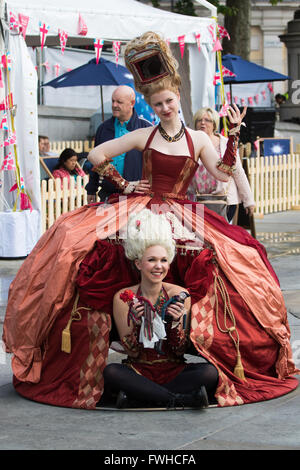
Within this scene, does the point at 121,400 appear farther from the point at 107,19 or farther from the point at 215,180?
the point at 107,19

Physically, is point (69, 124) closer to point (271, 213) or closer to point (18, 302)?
point (271, 213)

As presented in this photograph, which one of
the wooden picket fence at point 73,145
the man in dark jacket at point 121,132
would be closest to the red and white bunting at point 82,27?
the man in dark jacket at point 121,132

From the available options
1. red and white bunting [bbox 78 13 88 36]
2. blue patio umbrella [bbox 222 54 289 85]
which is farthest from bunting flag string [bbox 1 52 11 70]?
blue patio umbrella [bbox 222 54 289 85]

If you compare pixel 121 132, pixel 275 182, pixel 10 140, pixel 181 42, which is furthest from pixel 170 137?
pixel 275 182

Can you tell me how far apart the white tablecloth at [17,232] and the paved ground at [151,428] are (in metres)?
5.26

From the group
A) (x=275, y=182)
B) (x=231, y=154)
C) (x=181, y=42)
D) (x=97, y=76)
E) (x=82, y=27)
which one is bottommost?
(x=275, y=182)

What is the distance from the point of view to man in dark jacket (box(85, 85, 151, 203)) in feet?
24.8

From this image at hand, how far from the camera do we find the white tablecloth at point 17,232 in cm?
1107

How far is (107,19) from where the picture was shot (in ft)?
38.0

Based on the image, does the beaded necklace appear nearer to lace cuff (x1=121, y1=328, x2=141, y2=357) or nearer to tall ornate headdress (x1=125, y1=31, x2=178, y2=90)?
tall ornate headdress (x1=125, y1=31, x2=178, y2=90)

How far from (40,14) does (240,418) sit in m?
6.93

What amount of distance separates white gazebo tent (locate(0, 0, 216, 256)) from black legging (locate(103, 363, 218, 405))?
5979mm

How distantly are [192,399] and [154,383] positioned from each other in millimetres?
227
